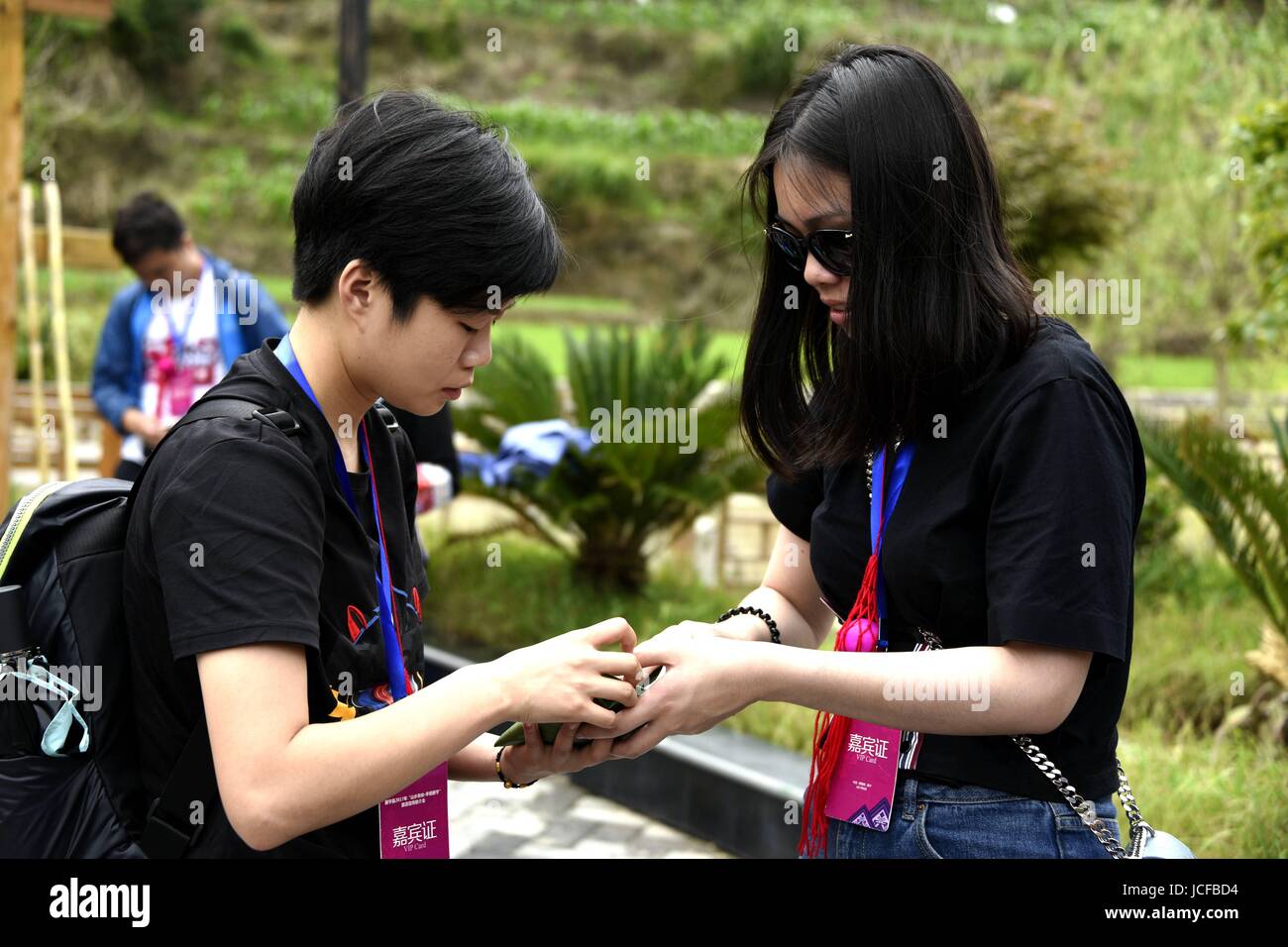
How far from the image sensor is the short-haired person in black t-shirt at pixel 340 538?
1.39 metres

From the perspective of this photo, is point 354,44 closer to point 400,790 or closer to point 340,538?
point 340,538

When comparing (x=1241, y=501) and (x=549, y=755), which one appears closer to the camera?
(x=549, y=755)

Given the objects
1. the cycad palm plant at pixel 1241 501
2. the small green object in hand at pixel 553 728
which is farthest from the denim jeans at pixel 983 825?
the cycad palm plant at pixel 1241 501

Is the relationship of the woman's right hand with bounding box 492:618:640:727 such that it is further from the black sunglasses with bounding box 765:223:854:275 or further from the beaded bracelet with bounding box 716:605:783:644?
the black sunglasses with bounding box 765:223:854:275

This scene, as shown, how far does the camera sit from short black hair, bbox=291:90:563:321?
5.06ft

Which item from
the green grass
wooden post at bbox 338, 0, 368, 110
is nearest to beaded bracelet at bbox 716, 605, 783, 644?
the green grass

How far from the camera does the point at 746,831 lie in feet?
13.5

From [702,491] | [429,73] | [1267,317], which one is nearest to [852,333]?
[702,491]

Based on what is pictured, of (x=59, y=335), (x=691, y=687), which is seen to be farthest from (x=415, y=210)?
(x=59, y=335)

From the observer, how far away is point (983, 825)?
1626mm

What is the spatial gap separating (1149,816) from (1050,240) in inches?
219

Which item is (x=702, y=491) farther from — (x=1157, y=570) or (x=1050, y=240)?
(x=1050, y=240)

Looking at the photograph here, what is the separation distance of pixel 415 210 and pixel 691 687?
66 cm

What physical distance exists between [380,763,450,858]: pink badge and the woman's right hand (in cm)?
17
